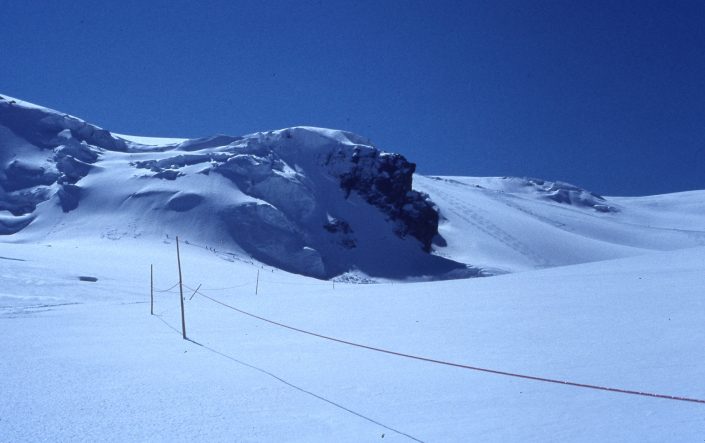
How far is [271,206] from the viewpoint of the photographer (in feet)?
231

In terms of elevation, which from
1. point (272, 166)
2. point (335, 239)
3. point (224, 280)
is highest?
point (272, 166)

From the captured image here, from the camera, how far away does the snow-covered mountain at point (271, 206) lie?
65.6 meters

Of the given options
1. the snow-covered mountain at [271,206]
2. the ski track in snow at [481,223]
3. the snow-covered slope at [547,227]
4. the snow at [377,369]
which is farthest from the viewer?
the snow-covered slope at [547,227]

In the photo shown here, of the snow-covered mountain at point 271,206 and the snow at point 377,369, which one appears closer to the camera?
the snow at point 377,369

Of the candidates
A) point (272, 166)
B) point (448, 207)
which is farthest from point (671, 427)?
point (448, 207)

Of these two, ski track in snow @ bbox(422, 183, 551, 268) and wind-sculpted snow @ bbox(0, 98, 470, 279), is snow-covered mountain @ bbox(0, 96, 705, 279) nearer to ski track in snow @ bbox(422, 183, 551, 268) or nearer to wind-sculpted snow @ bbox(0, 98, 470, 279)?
wind-sculpted snow @ bbox(0, 98, 470, 279)

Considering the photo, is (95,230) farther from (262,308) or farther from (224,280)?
(262,308)

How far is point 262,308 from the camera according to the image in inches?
667

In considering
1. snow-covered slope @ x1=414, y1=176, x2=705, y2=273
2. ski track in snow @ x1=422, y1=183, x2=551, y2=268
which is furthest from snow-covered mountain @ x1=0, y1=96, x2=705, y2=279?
snow-covered slope @ x1=414, y1=176, x2=705, y2=273

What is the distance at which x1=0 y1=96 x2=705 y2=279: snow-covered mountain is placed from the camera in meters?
65.6

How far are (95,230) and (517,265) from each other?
179ft

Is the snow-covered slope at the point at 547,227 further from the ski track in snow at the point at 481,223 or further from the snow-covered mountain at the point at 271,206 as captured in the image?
the snow-covered mountain at the point at 271,206

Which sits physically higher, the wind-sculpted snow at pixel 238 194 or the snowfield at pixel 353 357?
the wind-sculpted snow at pixel 238 194

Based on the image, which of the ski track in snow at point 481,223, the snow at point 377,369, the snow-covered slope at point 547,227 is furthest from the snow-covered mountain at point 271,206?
the snow at point 377,369
